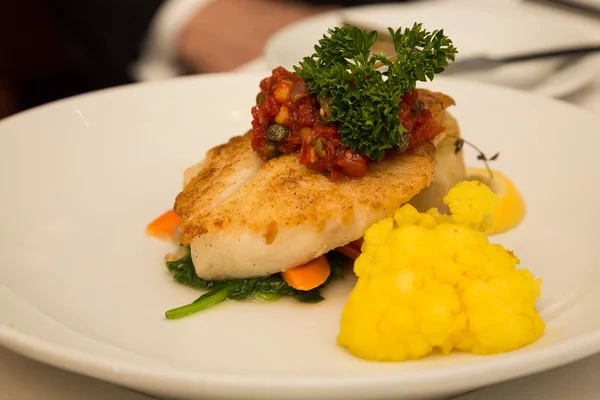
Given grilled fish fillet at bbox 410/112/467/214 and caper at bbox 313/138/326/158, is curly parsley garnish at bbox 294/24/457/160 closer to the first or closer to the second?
caper at bbox 313/138/326/158

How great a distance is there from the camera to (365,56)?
2.48 metres

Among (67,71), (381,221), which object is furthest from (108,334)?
(67,71)

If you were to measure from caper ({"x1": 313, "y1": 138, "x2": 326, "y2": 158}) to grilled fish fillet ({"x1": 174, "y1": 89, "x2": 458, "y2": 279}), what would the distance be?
0.27 ft

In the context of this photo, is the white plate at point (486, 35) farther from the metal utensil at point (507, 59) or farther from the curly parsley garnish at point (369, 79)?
the curly parsley garnish at point (369, 79)

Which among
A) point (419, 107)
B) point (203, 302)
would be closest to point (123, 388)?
point (203, 302)

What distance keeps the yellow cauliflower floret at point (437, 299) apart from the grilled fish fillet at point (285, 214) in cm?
26

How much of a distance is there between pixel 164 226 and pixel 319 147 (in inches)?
32.5

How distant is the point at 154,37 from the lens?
7074 mm

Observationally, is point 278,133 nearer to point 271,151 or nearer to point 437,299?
point 271,151

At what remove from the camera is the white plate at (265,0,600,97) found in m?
4.43

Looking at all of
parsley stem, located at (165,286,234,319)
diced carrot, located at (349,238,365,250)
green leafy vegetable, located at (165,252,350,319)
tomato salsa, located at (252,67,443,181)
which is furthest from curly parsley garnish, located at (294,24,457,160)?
parsley stem, located at (165,286,234,319)

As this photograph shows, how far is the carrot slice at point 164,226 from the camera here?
293 centimetres

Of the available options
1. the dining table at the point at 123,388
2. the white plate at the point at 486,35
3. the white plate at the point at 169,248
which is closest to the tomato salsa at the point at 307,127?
the white plate at the point at 169,248

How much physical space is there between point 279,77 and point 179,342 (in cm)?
111
